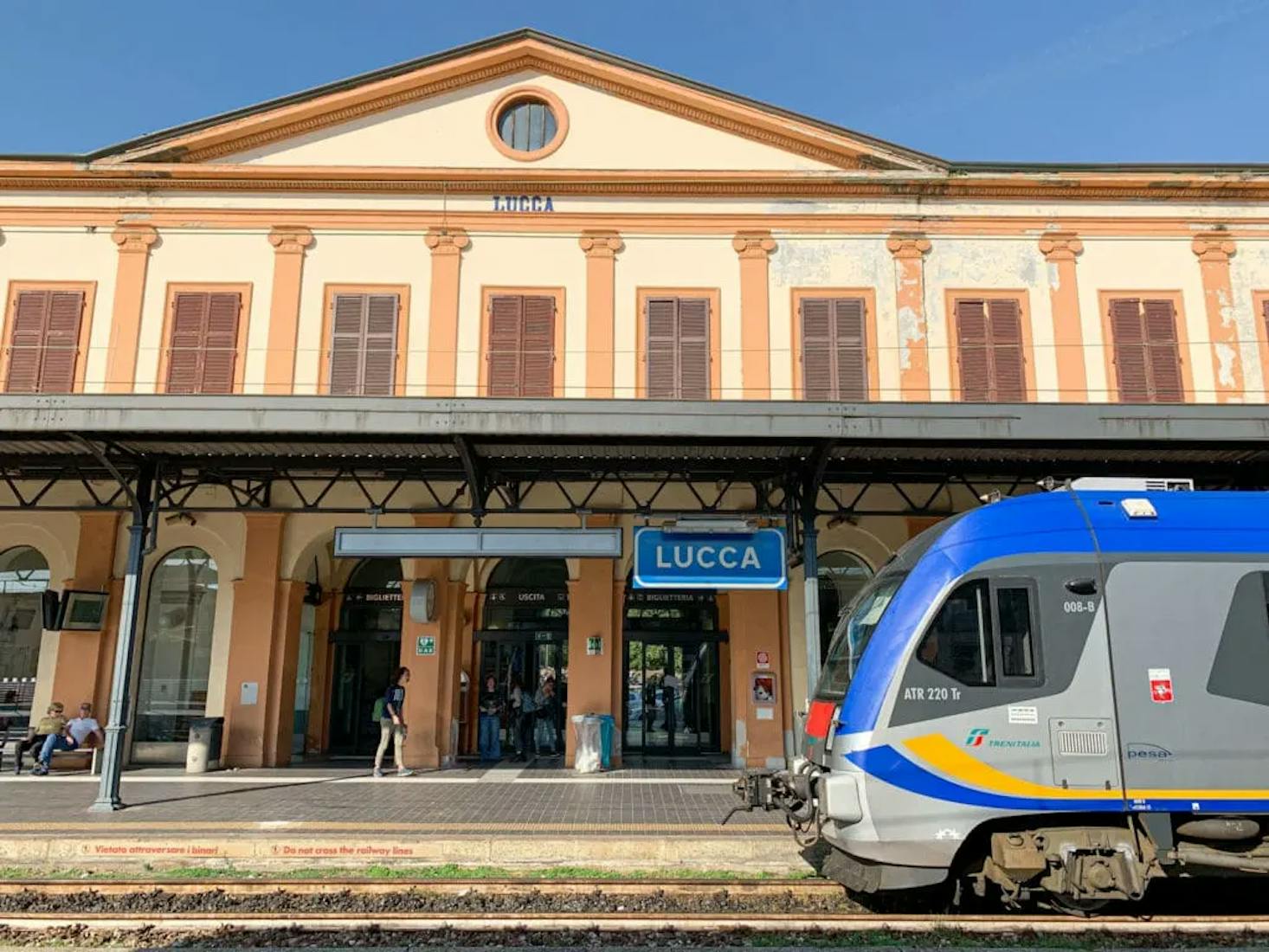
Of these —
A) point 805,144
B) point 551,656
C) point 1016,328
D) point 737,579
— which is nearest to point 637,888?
point 737,579

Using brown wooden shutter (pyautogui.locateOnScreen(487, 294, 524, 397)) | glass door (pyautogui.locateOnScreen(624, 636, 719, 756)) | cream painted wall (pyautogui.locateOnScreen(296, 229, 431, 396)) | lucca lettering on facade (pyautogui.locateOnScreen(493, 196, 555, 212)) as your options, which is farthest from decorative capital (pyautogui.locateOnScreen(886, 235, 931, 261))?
cream painted wall (pyautogui.locateOnScreen(296, 229, 431, 396))

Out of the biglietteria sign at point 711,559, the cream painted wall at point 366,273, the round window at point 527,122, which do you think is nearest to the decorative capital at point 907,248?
the round window at point 527,122

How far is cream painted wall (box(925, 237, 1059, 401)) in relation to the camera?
14930mm

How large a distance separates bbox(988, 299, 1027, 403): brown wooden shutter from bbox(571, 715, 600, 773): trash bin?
→ 26.4ft

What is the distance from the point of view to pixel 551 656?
51.9ft

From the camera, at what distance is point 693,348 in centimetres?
1501

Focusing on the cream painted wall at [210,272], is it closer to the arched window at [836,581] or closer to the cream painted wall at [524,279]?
the cream painted wall at [524,279]

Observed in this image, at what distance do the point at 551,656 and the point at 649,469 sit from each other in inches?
217

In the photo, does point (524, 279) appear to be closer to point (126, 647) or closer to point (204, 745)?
point (126, 647)

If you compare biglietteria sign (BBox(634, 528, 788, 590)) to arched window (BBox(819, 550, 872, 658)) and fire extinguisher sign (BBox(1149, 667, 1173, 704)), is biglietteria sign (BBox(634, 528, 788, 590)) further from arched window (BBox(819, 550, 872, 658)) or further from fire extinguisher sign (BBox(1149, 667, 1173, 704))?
fire extinguisher sign (BBox(1149, 667, 1173, 704))

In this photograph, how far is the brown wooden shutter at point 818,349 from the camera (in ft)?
48.8

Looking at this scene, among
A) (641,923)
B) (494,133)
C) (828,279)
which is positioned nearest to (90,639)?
(494,133)

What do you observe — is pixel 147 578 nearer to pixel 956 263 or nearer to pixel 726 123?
pixel 726 123

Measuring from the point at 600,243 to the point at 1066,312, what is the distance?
7687 millimetres
